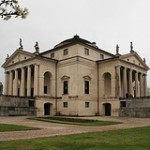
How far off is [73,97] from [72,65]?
6250 millimetres

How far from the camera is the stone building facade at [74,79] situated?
1863 inches

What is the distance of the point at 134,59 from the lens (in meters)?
55.9

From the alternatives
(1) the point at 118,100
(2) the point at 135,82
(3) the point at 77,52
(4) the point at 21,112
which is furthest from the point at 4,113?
(2) the point at 135,82

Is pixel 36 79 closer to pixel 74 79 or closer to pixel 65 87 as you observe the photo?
pixel 65 87

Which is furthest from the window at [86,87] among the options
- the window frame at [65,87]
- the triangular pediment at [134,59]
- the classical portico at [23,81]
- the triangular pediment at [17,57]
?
the triangular pediment at [17,57]

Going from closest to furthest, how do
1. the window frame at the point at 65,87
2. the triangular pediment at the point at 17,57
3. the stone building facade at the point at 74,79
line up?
the stone building facade at the point at 74,79 → the window frame at the point at 65,87 → the triangular pediment at the point at 17,57

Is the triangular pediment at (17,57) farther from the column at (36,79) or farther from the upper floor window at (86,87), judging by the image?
the upper floor window at (86,87)

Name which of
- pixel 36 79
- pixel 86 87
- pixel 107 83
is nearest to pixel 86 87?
pixel 86 87

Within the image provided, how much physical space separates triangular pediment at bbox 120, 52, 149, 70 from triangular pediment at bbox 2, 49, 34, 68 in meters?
19.3

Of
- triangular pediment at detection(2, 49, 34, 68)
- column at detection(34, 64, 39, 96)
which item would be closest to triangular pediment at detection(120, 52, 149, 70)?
column at detection(34, 64, 39, 96)

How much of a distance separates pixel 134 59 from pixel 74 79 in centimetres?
1626

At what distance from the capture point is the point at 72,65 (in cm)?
4841

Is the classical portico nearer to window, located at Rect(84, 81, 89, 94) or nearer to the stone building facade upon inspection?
the stone building facade

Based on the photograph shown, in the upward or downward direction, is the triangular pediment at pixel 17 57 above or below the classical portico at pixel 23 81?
above
